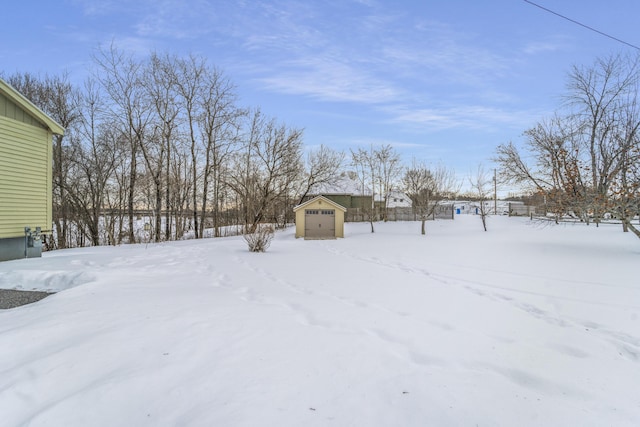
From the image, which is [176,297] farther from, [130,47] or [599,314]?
[130,47]

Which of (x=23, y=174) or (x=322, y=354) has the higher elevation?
(x=23, y=174)

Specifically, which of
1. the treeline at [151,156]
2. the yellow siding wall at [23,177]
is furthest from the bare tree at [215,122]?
the yellow siding wall at [23,177]

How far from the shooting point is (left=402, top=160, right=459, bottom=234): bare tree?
1975 cm

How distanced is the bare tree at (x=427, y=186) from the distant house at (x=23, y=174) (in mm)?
17046

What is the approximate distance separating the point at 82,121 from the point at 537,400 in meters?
21.0

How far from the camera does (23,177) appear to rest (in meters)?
8.84

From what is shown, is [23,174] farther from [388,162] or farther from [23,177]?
[388,162]

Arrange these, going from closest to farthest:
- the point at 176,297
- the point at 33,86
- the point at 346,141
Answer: the point at 176,297, the point at 33,86, the point at 346,141

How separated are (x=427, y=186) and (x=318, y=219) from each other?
24.7ft

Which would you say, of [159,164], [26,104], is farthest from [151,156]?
[26,104]

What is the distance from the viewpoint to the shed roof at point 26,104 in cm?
828

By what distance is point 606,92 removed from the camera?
12938 millimetres

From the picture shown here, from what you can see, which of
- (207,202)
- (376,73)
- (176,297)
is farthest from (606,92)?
(207,202)

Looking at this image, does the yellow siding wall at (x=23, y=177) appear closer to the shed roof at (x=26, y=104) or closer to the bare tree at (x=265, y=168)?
the shed roof at (x=26, y=104)
